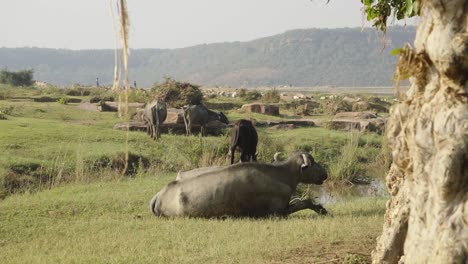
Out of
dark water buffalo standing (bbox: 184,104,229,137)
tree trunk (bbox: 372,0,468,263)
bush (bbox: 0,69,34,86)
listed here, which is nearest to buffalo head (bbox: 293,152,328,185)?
tree trunk (bbox: 372,0,468,263)

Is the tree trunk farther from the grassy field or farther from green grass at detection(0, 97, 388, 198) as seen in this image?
green grass at detection(0, 97, 388, 198)

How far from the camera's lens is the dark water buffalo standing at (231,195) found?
10.5 meters

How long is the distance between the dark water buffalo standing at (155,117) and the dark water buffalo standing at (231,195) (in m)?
11.1

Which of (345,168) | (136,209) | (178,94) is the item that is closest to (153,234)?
(136,209)

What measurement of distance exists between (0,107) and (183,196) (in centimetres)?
1995

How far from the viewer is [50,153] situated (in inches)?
696

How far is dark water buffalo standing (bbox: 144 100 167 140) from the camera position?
2227cm

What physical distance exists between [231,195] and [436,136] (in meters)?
6.13

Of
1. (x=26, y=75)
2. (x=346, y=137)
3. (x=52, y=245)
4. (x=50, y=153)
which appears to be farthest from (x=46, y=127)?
(x=26, y=75)

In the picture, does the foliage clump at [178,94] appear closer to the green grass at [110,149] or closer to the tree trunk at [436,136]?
the green grass at [110,149]

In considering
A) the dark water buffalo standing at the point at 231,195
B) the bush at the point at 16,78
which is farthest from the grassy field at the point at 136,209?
the bush at the point at 16,78

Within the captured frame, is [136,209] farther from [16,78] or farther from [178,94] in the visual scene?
[16,78]

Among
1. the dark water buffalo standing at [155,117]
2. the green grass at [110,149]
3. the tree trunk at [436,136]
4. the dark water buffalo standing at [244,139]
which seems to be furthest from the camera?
the dark water buffalo standing at [155,117]

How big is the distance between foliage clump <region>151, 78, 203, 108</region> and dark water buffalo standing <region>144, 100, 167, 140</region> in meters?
8.31
